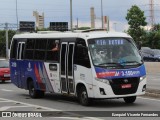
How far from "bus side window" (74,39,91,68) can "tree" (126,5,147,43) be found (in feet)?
188

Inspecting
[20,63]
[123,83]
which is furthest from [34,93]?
[123,83]

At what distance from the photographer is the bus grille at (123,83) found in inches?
598

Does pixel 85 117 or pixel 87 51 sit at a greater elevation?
pixel 87 51

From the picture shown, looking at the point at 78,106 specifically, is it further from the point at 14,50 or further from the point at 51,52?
the point at 14,50

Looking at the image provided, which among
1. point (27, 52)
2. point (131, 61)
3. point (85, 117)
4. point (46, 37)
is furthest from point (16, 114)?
point (27, 52)

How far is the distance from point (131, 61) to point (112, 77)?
1.07 m

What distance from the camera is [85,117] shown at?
12.8 meters

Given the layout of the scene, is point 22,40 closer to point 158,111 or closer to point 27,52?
point 27,52

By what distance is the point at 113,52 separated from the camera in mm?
15758

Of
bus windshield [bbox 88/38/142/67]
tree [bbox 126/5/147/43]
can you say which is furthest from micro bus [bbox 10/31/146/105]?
tree [bbox 126/5/147/43]

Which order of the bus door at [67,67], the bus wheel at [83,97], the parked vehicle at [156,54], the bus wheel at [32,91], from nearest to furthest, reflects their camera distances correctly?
the bus wheel at [83,97] < the bus door at [67,67] < the bus wheel at [32,91] < the parked vehicle at [156,54]

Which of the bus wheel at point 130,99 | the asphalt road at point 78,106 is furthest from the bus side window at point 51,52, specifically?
the bus wheel at point 130,99

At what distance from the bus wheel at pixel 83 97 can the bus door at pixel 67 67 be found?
462 millimetres

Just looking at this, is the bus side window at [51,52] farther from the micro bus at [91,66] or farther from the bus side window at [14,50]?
the bus side window at [14,50]
